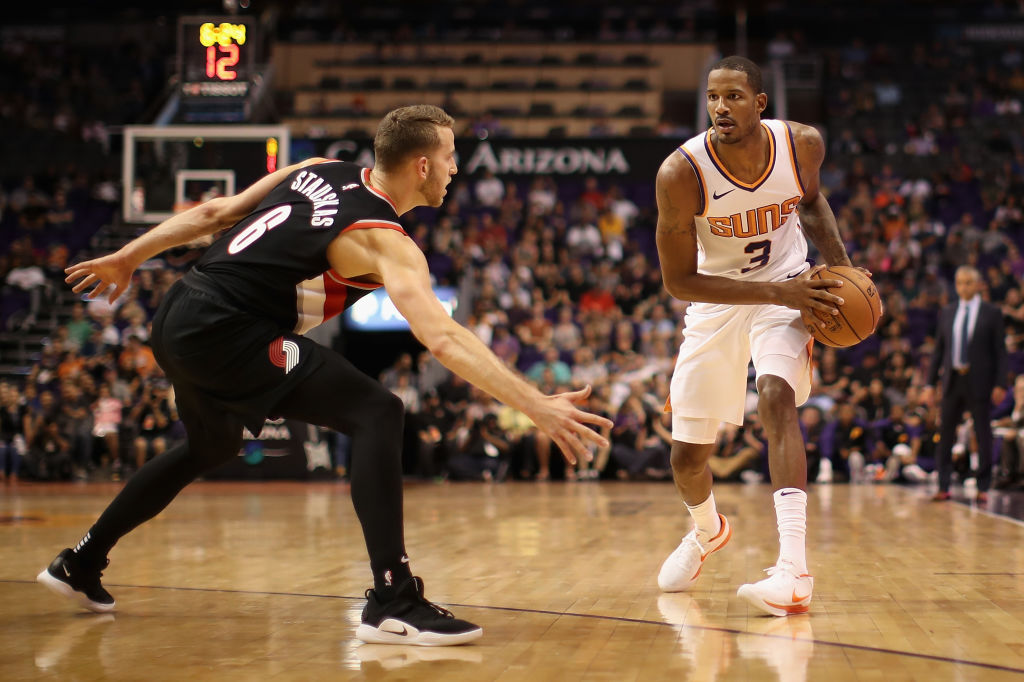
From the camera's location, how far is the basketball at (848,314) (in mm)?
4172

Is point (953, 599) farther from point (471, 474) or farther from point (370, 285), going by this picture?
point (471, 474)

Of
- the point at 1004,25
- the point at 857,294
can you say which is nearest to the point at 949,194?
the point at 1004,25

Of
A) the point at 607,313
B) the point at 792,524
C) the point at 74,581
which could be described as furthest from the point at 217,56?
the point at 792,524

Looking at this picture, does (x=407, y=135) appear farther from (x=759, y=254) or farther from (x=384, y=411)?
(x=759, y=254)

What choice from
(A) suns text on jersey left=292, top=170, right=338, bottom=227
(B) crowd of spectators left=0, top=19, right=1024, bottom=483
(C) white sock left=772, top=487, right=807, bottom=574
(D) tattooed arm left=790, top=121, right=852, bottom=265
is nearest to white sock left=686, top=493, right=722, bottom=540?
(C) white sock left=772, top=487, right=807, bottom=574

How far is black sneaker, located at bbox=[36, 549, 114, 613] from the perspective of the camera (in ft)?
13.0

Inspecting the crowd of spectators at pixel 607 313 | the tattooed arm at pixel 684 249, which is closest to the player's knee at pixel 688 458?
the tattooed arm at pixel 684 249

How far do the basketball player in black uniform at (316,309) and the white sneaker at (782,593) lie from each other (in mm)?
968

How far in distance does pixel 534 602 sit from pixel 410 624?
898mm

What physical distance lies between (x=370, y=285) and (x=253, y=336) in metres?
0.41

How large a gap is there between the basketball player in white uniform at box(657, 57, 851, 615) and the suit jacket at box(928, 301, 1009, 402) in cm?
524

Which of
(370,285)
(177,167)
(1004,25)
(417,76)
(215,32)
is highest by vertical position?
(1004,25)

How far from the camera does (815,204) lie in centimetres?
472

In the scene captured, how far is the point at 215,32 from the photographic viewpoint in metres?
13.7
